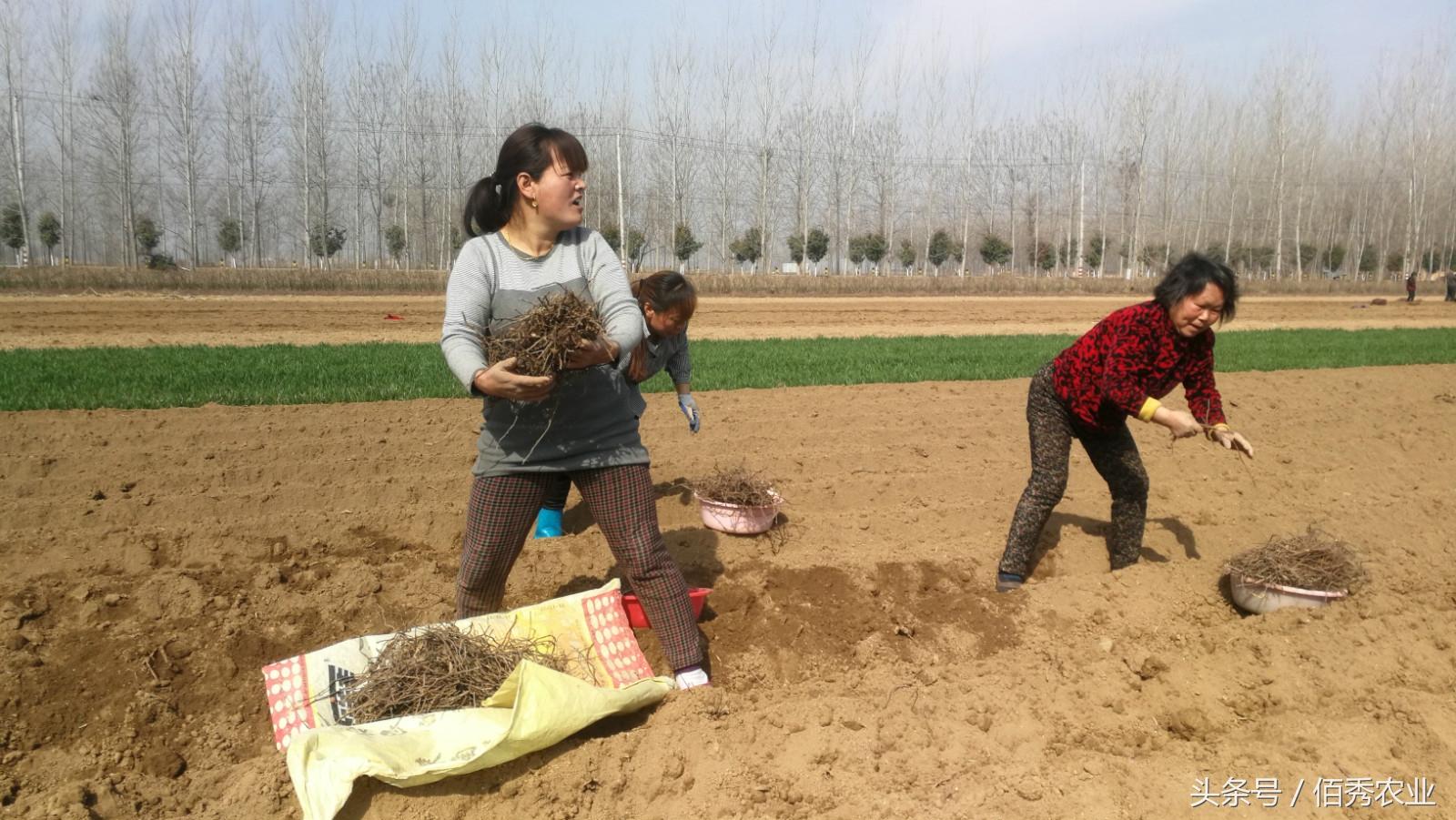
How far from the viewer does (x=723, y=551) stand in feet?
17.8

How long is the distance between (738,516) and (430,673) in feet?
8.33

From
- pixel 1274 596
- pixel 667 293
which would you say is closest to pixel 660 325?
pixel 667 293

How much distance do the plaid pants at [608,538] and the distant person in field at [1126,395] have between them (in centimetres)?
204

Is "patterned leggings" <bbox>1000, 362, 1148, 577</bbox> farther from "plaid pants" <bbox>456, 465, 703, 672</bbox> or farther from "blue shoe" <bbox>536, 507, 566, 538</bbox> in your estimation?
"blue shoe" <bbox>536, 507, 566, 538</bbox>

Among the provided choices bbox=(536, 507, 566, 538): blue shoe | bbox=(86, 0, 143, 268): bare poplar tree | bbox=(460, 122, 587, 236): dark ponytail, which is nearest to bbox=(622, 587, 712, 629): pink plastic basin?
bbox=(536, 507, 566, 538): blue shoe

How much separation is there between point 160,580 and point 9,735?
122cm

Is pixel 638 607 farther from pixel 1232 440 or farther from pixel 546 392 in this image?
pixel 1232 440

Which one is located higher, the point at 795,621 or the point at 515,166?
the point at 515,166

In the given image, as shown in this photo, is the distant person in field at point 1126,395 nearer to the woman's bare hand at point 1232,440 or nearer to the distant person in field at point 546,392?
the woman's bare hand at point 1232,440

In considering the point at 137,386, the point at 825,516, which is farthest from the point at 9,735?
the point at 137,386

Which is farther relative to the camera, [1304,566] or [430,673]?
[1304,566]

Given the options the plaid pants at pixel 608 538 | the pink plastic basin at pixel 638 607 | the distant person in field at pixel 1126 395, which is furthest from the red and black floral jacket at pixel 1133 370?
the plaid pants at pixel 608 538

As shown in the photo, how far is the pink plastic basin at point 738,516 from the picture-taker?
18.1ft

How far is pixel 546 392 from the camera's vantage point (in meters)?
3.00
